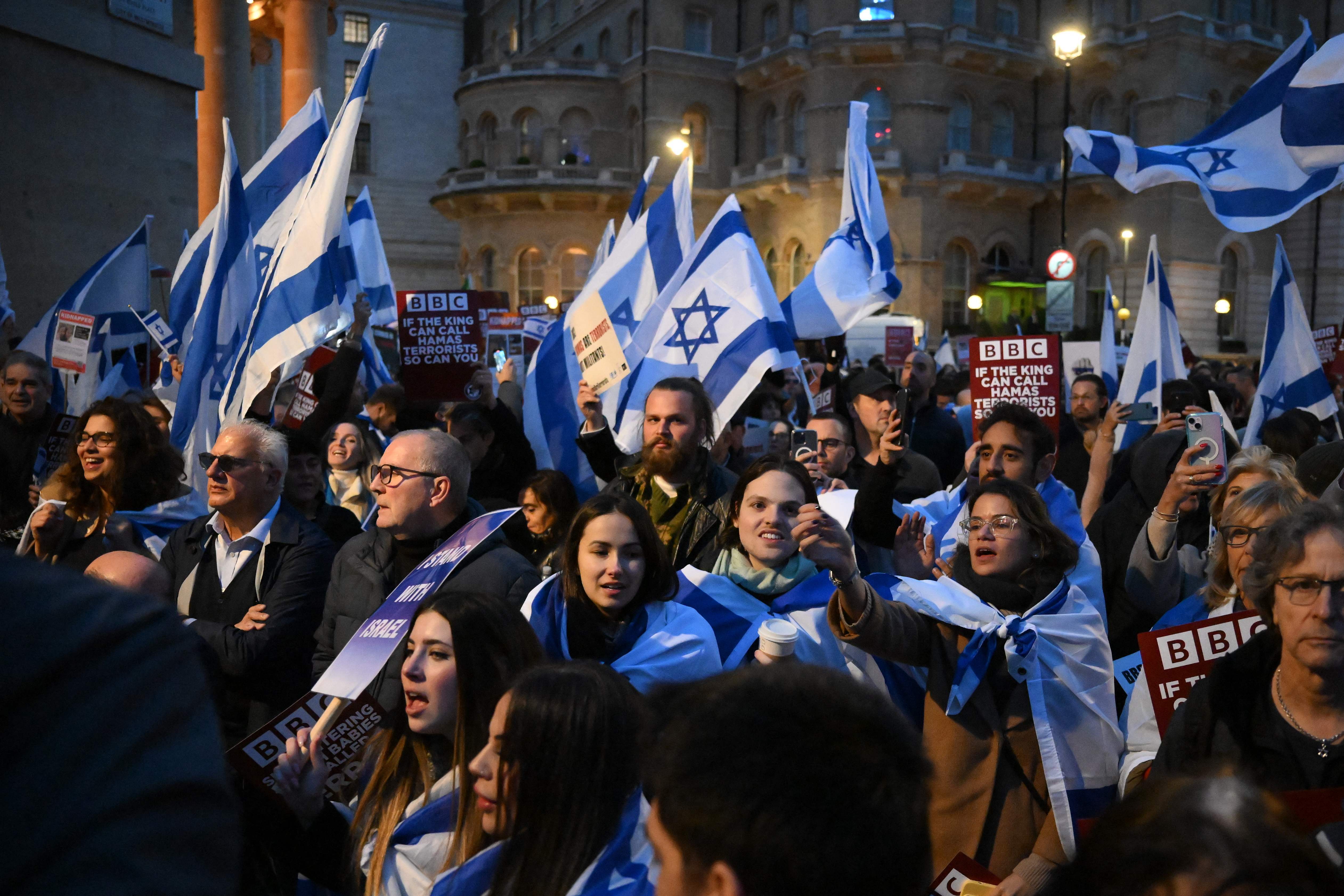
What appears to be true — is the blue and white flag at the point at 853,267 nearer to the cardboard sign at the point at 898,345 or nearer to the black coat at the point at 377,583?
the black coat at the point at 377,583

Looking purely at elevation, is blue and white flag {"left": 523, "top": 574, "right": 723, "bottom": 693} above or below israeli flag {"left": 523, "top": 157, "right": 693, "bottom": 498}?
below

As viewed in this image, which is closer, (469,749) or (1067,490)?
(469,749)

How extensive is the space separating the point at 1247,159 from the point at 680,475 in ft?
13.0

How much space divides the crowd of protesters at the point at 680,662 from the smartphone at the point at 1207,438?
51mm

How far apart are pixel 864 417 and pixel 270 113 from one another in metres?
38.6

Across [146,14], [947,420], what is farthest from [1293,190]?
[146,14]

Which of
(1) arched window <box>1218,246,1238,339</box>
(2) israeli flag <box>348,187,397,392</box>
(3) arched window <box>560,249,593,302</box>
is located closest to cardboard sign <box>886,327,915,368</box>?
(2) israeli flag <box>348,187,397,392</box>

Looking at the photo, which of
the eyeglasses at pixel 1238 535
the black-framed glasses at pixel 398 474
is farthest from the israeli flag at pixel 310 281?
the eyeglasses at pixel 1238 535

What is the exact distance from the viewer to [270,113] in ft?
130

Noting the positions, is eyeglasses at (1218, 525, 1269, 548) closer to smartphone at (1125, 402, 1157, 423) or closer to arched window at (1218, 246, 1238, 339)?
smartphone at (1125, 402, 1157, 423)

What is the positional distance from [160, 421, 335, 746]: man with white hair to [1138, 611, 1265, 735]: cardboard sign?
258 centimetres

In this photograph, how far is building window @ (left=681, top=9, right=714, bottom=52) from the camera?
37656mm

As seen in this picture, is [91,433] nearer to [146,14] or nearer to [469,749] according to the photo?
[469,749]

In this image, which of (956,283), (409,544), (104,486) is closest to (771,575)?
(409,544)
